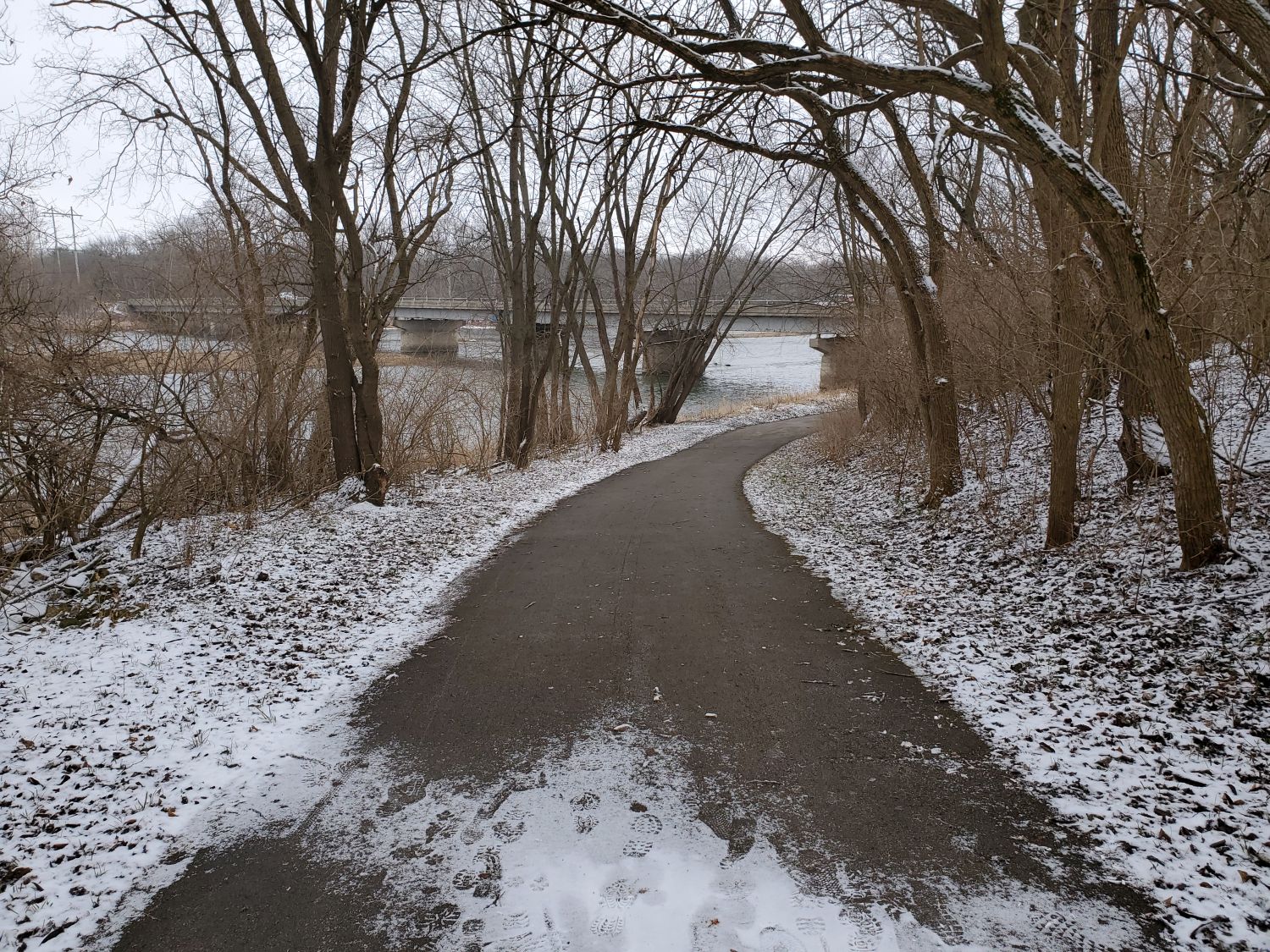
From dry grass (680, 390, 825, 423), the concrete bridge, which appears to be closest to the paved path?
the concrete bridge

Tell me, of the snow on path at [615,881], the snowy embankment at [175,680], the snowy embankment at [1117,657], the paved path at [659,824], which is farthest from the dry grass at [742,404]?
the snow on path at [615,881]

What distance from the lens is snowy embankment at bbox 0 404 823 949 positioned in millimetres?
3326

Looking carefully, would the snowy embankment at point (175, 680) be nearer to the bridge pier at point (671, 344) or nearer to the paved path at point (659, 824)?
the paved path at point (659, 824)

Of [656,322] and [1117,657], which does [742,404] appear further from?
[1117,657]

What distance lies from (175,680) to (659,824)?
12.2ft

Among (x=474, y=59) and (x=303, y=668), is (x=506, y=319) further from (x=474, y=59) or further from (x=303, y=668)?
(x=303, y=668)

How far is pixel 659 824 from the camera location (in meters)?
3.48

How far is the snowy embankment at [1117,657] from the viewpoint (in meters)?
3.19

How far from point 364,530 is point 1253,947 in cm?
902

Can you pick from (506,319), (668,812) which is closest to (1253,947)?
(668,812)

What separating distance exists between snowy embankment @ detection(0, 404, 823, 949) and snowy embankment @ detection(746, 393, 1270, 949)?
4188 mm

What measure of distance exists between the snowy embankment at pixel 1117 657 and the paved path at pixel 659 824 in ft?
0.94

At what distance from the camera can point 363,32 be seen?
9.95 m

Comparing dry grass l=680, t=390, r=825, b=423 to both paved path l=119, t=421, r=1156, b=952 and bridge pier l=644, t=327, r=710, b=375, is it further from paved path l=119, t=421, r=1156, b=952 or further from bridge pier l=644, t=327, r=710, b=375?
paved path l=119, t=421, r=1156, b=952
